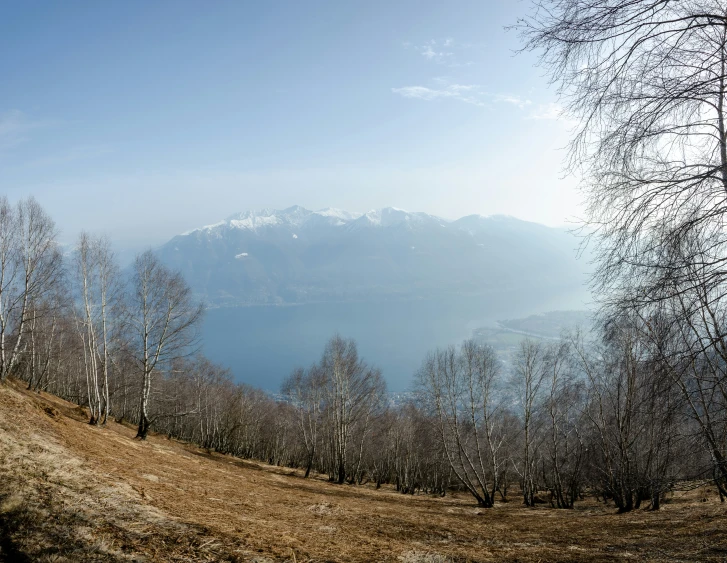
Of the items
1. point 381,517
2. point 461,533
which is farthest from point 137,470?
point 461,533

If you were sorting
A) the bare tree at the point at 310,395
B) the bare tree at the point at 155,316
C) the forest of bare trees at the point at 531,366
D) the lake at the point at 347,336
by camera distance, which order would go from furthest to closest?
the lake at the point at 347,336
the bare tree at the point at 310,395
the bare tree at the point at 155,316
the forest of bare trees at the point at 531,366

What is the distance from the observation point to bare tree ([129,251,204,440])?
1875cm

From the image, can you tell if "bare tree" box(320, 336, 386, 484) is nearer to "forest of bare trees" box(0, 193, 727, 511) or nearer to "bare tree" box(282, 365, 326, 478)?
"forest of bare trees" box(0, 193, 727, 511)

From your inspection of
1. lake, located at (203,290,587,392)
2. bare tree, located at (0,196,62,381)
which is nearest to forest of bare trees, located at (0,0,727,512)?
bare tree, located at (0,196,62,381)

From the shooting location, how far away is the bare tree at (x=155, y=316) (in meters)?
18.8

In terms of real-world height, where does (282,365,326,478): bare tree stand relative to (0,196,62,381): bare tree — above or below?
below

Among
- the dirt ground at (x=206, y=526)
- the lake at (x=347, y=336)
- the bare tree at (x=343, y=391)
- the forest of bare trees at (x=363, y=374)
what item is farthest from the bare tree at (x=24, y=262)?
the lake at (x=347, y=336)

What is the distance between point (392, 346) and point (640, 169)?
490ft

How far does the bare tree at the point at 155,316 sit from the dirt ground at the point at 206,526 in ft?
22.5

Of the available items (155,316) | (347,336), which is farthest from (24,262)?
(347,336)

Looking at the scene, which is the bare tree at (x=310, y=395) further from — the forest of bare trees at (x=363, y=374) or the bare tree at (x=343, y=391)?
the bare tree at (x=343, y=391)

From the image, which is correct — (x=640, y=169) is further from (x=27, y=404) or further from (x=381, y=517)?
(x=27, y=404)

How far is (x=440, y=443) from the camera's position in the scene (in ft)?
70.6

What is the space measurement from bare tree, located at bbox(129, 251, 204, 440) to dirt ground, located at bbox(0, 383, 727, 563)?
685cm
